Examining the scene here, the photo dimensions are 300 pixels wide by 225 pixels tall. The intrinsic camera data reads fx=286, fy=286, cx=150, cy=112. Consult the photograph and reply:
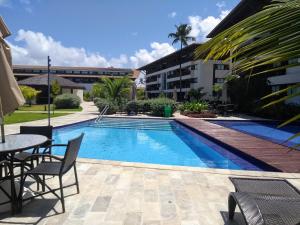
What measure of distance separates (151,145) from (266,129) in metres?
7.57

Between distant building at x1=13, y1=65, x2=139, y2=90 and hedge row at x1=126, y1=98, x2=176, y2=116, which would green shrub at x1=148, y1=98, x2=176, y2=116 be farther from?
distant building at x1=13, y1=65, x2=139, y2=90

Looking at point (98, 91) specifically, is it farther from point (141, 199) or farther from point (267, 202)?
point (267, 202)

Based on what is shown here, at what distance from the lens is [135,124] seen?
57.2ft

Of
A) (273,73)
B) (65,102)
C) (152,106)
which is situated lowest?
(152,106)

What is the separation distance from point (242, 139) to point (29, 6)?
39.4 ft

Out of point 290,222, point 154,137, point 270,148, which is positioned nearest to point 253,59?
point 290,222

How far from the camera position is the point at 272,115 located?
783 inches

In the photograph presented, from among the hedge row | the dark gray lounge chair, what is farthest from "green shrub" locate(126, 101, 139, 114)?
the dark gray lounge chair

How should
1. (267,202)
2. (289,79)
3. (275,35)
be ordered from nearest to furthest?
(275,35), (267,202), (289,79)

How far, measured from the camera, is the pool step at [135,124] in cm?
1636

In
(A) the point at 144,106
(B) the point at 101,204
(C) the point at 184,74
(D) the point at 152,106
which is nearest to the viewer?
(B) the point at 101,204

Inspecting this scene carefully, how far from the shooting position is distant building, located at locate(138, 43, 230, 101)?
4041 cm

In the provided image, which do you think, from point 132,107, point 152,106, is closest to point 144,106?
point 132,107

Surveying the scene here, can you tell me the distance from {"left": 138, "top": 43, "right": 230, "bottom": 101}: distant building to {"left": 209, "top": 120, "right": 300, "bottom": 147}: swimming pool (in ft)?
22.7
